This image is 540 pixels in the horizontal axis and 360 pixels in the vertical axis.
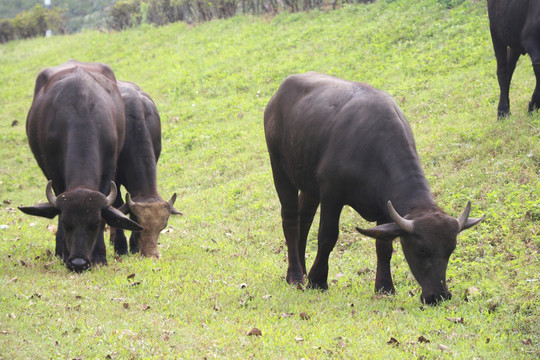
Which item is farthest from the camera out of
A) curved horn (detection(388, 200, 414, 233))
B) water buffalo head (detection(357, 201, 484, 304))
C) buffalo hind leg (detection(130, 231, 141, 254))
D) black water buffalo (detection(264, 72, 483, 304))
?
buffalo hind leg (detection(130, 231, 141, 254))

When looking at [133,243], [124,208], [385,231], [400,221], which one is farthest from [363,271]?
[133,243]

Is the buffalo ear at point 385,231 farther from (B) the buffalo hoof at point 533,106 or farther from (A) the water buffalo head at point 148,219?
(B) the buffalo hoof at point 533,106

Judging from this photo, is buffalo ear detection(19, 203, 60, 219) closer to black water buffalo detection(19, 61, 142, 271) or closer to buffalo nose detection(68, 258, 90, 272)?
black water buffalo detection(19, 61, 142, 271)

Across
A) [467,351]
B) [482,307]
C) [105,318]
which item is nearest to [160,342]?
[105,318]

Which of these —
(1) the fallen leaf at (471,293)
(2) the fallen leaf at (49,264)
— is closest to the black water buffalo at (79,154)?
(2) the fallen leaf at (49,264)

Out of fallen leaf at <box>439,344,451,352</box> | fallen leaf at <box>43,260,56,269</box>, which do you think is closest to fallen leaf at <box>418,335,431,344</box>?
fallen leaf at <box>439,344,451,352</box>

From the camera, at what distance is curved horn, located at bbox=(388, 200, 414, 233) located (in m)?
6.70

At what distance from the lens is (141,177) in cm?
1085

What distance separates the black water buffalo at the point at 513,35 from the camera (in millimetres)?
11422

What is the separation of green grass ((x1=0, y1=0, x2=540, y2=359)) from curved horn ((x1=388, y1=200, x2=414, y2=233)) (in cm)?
88

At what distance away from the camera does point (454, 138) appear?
12641mm

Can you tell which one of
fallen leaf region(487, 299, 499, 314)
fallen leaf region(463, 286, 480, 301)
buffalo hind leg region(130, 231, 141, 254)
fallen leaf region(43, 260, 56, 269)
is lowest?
buffalo hind leg region(130, 231, 141, 254)

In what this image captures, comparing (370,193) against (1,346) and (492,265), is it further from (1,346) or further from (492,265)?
(1,346)

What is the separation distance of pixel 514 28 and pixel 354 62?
28.1 feet
